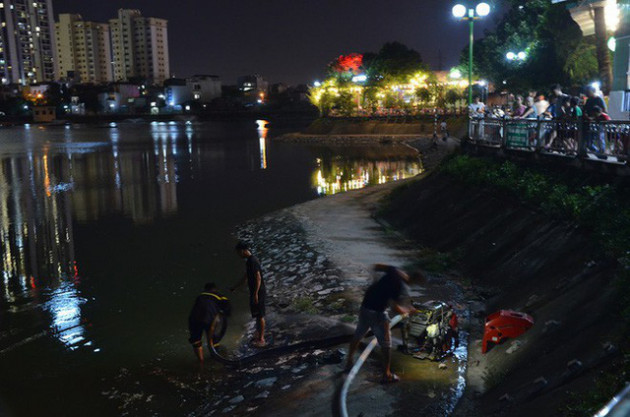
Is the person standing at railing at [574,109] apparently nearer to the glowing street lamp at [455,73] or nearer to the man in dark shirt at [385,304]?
the man in dark shirt at [385,304]

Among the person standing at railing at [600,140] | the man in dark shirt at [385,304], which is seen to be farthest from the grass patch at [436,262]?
the man in dark shirt at [385,304]

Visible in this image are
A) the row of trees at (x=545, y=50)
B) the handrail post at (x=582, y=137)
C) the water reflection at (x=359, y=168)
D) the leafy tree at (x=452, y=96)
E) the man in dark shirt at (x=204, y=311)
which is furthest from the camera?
the leafy tree at (x=452, y=96)

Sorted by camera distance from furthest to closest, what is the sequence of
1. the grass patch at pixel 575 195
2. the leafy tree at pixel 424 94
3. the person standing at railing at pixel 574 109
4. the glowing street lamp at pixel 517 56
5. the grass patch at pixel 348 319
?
the leafy tree at pixel 424 94 < the glowing street lamp at pixel 517 56 < the person standing at railing at pixel 574 109 < the grass patch at pixel 348 319 < the grass patch at pixel 575 195

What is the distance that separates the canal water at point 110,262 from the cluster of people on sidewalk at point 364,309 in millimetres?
943

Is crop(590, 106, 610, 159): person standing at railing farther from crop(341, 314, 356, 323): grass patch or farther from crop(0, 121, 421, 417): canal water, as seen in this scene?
crop(0, 121, 421, 417): canal water

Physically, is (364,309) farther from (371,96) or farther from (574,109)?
(371,96)

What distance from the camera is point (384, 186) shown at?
27906 mm

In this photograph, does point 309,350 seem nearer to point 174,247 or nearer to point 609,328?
point 609,328

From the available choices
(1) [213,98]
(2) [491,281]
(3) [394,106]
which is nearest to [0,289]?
(2) [491,281]

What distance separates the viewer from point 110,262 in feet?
55.8

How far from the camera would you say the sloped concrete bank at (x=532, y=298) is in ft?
19.9

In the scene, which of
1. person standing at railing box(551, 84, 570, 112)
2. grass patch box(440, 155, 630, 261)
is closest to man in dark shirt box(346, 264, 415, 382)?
grass patch box(440, 155, 630, 261)

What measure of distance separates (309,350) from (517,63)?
2889cm

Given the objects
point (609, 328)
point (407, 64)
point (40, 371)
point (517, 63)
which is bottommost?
point (40, 371)
